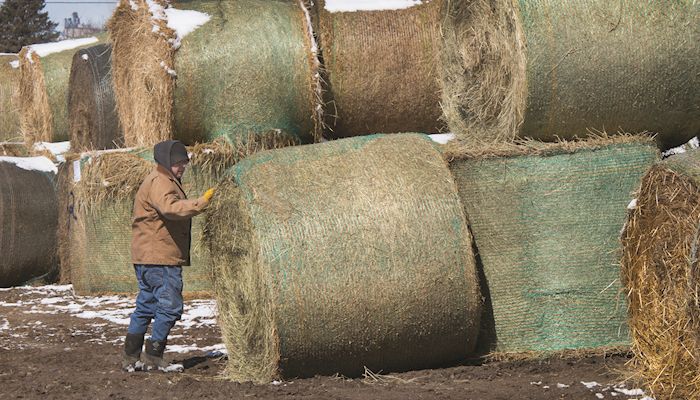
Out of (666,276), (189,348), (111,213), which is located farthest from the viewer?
(111,213)

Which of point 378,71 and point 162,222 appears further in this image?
point 378,71

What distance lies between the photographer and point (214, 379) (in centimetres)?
640

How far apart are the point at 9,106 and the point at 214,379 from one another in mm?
9270

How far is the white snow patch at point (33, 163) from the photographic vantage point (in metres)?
12.2

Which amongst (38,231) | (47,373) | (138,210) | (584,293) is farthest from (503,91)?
(38,231)

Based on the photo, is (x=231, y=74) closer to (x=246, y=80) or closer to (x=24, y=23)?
(x=246, y=80)

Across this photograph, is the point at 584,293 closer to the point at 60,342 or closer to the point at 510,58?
the point at 510,58

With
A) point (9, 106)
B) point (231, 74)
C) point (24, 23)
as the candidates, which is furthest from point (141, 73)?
point (24, 23)

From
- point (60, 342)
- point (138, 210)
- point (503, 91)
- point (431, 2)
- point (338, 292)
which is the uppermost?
point (431, 2)

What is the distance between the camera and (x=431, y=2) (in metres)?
9.58

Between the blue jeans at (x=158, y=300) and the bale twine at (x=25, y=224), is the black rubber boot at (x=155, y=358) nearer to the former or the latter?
the blue jeans at (x=158, y=300)

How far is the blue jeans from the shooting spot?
22.4 feet

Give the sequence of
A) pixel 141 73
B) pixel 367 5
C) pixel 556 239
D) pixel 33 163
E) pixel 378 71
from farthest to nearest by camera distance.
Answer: pixel 33 163 → pixel 367 5 → pixel 141 73 → pixel 378 71 → pixel 556 239

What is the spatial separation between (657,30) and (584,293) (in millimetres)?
1704
